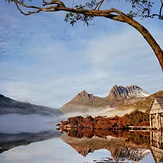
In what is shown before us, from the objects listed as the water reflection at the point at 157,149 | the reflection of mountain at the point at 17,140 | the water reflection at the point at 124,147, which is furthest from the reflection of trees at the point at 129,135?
the reflection of mountain at the point at 17,140

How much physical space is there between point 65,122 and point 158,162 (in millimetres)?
61529

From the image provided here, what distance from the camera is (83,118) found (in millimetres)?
65000

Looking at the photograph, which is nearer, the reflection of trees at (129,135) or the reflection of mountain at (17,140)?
the reflection of mountain at (17,140)

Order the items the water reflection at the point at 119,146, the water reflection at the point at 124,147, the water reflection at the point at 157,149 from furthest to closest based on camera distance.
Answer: the water reflection at the point at 119,146
the water reflection at the point at 124,147
the water reflection at the point at 157,149

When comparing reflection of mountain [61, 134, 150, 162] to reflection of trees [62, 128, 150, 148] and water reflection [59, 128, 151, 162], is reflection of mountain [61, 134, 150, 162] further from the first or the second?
reflection of trees [62, 128, 150, 148]

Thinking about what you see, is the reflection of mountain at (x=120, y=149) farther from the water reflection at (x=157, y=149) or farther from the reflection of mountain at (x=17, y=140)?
the reflection of mountain at (x=17, y=140)

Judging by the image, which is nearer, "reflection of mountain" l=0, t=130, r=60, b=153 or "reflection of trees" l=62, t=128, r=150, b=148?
"reflection of mountain" l=0, t=130, r=60, b=153

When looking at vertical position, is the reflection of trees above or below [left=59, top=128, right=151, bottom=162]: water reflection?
above

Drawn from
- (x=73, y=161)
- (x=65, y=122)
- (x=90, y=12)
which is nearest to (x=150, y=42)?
(x=90, y=12)

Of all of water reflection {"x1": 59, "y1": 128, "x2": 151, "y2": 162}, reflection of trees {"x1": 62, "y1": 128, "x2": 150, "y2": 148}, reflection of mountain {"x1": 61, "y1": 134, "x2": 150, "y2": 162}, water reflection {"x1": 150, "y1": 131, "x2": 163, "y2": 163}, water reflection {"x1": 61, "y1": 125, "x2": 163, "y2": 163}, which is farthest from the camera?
reflection of trees {"x1": 62, "y1": 128, "x2": 150, "y2": 148}

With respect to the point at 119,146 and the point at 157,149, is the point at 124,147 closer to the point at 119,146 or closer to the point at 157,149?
the point at 119,146

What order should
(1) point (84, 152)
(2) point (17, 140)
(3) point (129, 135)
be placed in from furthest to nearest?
(3) point (129, 135) < (2) point (17, 140) < (1) point (84, 152)

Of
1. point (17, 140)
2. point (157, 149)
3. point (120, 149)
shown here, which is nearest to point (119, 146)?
point (120, 149)

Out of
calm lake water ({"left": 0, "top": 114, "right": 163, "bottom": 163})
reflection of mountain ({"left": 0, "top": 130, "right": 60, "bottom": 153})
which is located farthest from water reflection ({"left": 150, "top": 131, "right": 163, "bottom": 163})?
reflection of mountain ({"left": 0, "top": 130, "right": 60, "bottom": 153})
